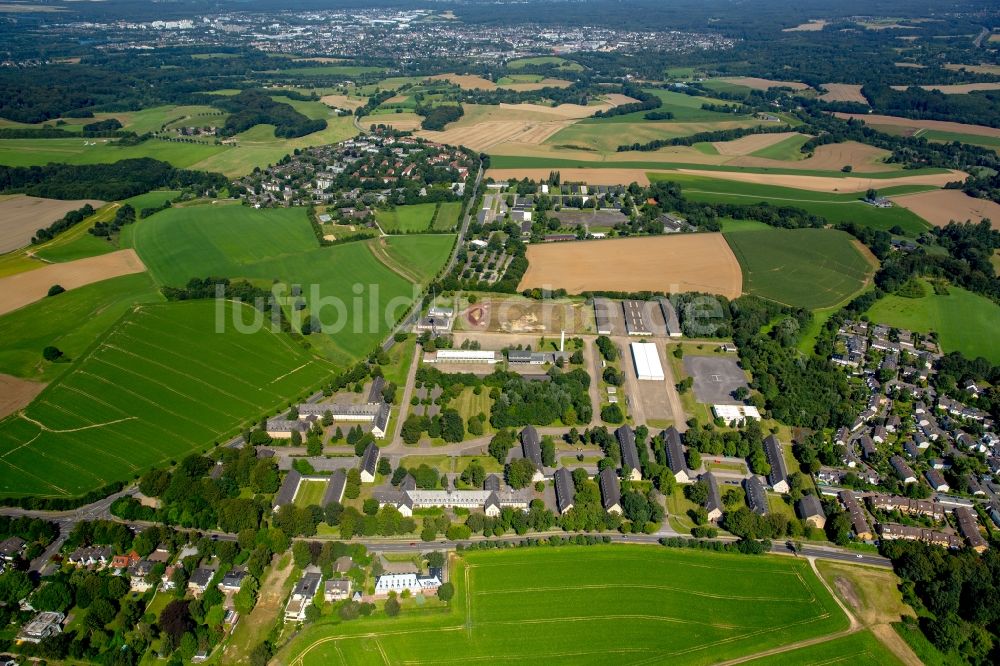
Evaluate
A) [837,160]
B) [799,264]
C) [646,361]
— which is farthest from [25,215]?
[837,160]

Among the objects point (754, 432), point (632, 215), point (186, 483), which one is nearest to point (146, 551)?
point (186, 483)

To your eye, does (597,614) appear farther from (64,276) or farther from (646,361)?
(64,276)

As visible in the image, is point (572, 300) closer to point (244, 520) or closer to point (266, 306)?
point (266, 306)

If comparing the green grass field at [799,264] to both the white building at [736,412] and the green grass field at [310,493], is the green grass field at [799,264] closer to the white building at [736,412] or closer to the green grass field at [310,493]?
the white building at [736,412]

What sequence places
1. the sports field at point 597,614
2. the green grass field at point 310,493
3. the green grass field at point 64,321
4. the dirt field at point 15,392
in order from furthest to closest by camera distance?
the green grass field at point 64,321 → the dirt field at point 15,392 → the green grass field at point 310,493 → the sports field at point 597,614

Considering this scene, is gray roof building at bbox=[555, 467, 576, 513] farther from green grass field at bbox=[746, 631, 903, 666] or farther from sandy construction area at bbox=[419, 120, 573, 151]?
sandy construction area at bbox=[419, 120, 573, 151]

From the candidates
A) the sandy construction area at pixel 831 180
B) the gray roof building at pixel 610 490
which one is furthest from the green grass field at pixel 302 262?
the sandy construction area at pixel 831 180

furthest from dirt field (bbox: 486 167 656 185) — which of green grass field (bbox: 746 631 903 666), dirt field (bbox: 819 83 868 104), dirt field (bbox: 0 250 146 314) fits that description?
green grass field (bbox: 746 631 903 666)
